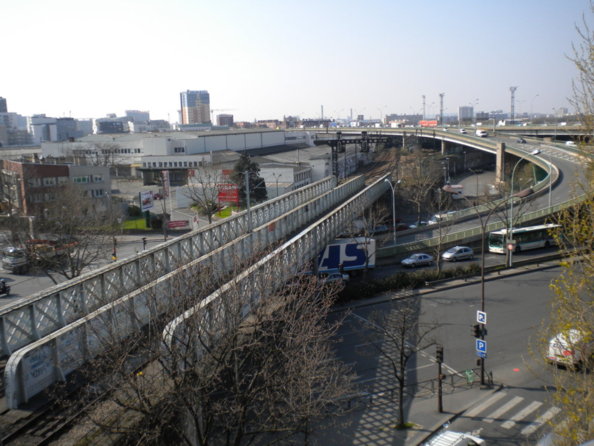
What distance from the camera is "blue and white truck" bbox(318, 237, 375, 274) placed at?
917 inches

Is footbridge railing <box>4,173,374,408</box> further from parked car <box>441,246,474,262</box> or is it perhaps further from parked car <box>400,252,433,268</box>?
parked car <box>441,246,474,262</box>

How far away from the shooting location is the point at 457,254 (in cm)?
2692

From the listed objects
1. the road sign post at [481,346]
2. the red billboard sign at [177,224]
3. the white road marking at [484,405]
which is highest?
the red billboard sign at [177,224]

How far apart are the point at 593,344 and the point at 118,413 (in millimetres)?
6172

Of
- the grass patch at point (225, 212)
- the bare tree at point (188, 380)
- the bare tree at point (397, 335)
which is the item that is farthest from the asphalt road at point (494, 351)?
the grass patch at point (225, 212)

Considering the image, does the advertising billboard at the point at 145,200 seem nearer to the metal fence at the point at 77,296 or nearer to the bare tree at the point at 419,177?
the metal fence at the point at 77,296

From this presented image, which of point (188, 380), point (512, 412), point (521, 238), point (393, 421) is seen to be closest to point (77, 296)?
point (188, 380)

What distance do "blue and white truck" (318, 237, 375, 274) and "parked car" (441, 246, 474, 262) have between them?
5.02m

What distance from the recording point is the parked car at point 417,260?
26.1 metres

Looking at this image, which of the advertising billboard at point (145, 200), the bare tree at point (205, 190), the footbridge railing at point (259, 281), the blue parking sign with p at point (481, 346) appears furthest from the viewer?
the bare tree at point (205, 190)

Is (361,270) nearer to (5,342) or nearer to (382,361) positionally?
(382,361)

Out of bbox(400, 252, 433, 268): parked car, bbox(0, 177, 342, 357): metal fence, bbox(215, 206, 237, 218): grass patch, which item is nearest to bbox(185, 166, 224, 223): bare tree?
bbox(215, 206, 237, 218): grass patch

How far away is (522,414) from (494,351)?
11.9 feet

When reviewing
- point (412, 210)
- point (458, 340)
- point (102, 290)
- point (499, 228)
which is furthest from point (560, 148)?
point (102, 290)
